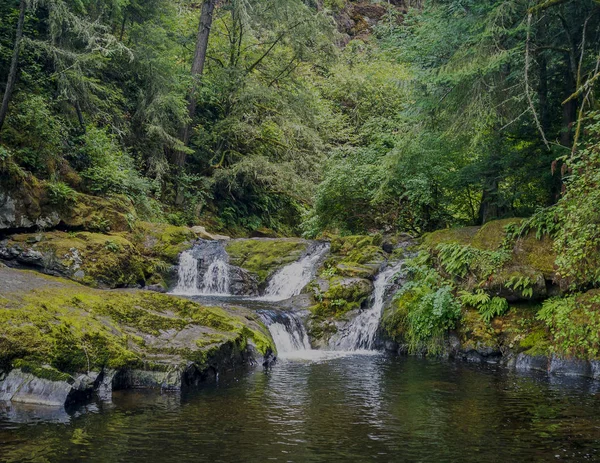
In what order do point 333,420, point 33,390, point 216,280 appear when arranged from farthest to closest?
point 216,280 → point 33,390 → point 333,420

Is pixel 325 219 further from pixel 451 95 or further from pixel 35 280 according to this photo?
pixel 35 280

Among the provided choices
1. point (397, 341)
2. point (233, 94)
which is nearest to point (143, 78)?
point (233, 94)

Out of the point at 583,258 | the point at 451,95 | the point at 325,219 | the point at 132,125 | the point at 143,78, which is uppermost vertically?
the point at 143,78

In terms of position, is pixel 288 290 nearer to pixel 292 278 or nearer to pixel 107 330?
pixel 292 278

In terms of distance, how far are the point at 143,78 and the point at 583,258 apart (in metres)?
15.5

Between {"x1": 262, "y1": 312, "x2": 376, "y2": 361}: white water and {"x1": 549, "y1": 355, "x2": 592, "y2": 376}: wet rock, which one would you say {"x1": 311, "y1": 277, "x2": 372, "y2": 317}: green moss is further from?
{"x1": 549, "y1": 355, "x2": 592, "y2": 376}: wet rock

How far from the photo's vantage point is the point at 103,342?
7.39 metres

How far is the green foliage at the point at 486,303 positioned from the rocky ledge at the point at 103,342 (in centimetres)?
423

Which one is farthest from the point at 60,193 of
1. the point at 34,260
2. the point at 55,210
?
the point at 34,260

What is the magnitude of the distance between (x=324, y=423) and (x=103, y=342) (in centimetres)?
329

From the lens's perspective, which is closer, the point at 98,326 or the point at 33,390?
the point at 33,390

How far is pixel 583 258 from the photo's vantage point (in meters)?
9.37

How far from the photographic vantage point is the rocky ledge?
6.57 meters

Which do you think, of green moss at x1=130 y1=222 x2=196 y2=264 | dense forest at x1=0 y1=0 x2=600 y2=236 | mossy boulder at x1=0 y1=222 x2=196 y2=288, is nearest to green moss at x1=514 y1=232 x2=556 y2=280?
dense forest at x1=0 y1=0 x2=600 y2=236
